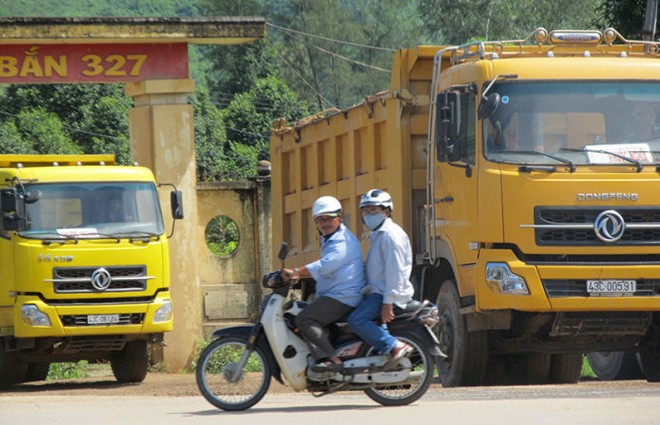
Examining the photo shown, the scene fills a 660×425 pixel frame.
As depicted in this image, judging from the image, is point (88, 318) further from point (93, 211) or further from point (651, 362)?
point (651, 362)

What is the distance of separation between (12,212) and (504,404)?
7.32m

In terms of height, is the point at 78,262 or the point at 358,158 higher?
the point at 358,158

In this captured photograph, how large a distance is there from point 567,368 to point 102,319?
5.27 m

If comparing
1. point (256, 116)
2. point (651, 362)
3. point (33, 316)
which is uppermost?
point (256, 116)

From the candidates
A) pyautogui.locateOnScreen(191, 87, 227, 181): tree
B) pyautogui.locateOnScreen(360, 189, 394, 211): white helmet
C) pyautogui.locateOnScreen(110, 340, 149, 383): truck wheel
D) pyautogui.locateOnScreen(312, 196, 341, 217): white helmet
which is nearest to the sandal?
pyautogui.locateOnScreen(312, 196, 341, 217): white helmet

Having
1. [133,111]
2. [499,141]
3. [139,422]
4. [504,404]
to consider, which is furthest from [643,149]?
[133,111]

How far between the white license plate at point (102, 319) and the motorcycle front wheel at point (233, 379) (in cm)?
561

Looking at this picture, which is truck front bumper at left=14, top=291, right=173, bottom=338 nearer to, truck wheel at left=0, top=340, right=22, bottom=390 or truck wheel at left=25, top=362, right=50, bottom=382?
truck wheel at left=0, top=340, right=22, bottom=390

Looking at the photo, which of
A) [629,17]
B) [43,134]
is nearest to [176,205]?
[629,17]

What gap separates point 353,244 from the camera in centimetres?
1120

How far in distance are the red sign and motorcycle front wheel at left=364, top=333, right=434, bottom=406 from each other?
985 cm

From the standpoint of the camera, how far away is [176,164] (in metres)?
20.5

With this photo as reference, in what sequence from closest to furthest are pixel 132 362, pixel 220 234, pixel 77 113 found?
pixel 132 362 → pixel 220 234 → pixel 77 113

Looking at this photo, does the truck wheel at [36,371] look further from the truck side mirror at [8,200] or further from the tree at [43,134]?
the tree at [43,134]
